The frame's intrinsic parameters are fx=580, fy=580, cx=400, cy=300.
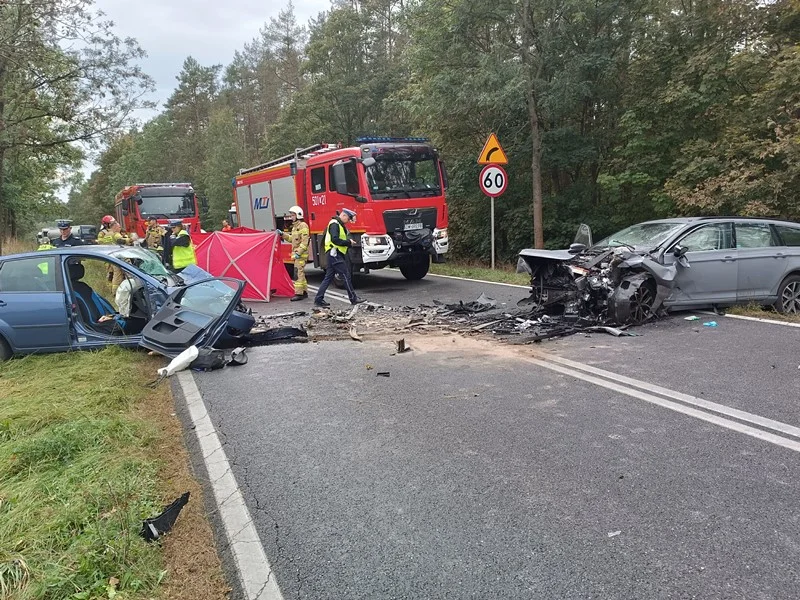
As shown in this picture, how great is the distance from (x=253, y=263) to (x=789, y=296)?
9.30 meters

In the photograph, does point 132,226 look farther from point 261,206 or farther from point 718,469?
point 718,469

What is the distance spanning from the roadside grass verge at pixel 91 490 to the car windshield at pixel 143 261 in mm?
1809

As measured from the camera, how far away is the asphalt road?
2.62 m

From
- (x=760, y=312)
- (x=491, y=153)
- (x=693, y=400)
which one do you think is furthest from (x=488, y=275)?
(x=693, y=400)

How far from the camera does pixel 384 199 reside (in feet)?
40.2

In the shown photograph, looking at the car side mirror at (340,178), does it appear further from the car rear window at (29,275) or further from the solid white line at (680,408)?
the solid white line at (680,408)

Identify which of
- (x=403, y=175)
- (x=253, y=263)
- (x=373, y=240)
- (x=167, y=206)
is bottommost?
(x=253, y=263)

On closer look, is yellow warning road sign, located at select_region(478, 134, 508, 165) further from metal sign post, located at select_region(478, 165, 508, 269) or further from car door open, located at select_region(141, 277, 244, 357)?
car door open, located at select_region(141, 277, 244, 357)

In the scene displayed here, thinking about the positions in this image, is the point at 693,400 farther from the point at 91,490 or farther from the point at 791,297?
the point at 791,297

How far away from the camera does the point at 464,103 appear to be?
1664 cm

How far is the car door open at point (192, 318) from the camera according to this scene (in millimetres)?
6516

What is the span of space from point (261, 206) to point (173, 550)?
49.9 feet

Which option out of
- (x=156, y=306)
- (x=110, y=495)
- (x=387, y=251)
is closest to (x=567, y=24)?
(x=387, y=251)

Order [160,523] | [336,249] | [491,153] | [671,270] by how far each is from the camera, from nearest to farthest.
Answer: [160,523] → [671,270] → [336,249] → [491,153]
